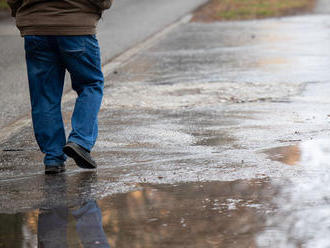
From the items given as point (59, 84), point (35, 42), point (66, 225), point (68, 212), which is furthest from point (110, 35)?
point (66, 225)

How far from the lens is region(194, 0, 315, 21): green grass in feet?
72.6

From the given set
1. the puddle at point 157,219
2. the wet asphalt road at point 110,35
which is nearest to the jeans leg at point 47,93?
the puddle at point 157,219

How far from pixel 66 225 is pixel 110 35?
42.5ft

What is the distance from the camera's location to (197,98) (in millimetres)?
9398

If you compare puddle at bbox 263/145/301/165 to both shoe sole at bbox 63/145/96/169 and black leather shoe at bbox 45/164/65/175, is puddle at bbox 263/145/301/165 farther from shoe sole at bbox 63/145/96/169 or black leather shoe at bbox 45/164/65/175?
black leather shoe at bbox 45/164/65/175

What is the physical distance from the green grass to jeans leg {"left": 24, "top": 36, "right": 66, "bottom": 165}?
51.1 ft

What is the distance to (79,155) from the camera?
19.7 feet

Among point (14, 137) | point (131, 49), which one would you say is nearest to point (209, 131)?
point (14, 137)

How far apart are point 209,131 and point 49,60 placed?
1807 mm

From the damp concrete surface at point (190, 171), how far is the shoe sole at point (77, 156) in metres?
0.08

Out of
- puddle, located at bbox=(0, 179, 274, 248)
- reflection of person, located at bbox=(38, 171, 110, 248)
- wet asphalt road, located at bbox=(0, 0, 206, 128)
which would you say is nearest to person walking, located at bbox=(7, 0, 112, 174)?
reflection of person, located at bbox=(38, 171, 110, 248)

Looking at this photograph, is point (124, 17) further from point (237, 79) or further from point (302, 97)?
point (302, 97)

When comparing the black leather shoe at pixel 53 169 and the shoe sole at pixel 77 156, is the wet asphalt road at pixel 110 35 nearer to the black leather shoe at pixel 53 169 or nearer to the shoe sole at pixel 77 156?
the black leather shoe at pixel 53 169

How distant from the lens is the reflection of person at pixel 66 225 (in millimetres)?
4461
